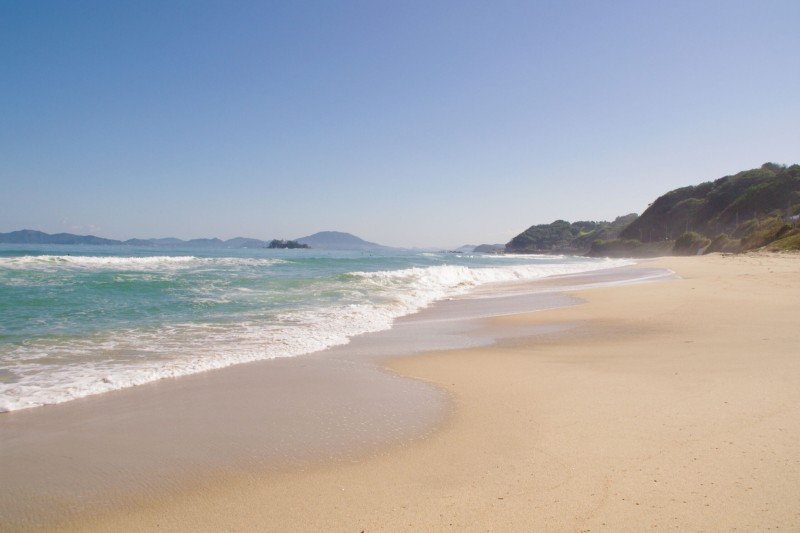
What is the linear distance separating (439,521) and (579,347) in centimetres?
545

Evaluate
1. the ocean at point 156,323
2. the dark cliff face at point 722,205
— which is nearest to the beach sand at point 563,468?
the ocean at point 156,323

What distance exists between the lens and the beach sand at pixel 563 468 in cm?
247

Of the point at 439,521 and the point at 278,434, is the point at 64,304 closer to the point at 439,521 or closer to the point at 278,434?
the point at 278,434

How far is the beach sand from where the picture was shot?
2471 millimetres

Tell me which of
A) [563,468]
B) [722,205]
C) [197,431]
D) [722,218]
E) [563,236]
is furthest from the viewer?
[563,236]

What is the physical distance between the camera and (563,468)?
2.98m

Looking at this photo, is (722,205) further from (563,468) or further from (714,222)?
(563,468)

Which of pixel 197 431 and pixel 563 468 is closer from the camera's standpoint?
pixel 563 468

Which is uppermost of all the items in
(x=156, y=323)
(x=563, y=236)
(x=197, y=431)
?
(x=563, y=236)

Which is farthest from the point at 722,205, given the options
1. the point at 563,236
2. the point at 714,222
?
the point at 563,236

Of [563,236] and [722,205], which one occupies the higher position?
[722,205]

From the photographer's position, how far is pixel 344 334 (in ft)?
29.4

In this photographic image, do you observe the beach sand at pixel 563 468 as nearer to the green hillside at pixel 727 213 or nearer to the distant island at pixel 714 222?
the distant island at pixel 714 222

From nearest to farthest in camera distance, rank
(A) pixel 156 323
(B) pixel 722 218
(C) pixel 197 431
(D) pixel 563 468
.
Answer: (D) pixel 563 468 → (C) pixel 197 431 → (A) pixel 156 323 → (B) pixel 722 218
